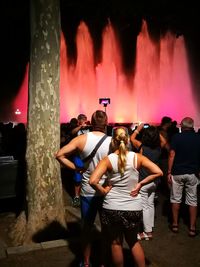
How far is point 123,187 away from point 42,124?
225 centimetres

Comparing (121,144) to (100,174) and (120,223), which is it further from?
(120,223)

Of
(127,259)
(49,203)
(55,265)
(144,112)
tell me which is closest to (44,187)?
(49,203)

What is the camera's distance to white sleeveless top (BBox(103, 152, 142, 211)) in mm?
4016

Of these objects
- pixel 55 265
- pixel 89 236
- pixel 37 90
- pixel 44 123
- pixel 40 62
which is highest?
pixel 40 62

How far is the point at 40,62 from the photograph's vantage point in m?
5.88

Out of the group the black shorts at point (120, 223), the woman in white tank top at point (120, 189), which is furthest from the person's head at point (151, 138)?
the black shorts at point (120, 223)

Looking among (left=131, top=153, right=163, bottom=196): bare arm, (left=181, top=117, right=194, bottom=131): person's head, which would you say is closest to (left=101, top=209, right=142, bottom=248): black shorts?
(left=131, top=153, right=163, bottom=196): bare arm

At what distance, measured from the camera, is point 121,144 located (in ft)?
13.1

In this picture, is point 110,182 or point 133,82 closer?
point 110,182

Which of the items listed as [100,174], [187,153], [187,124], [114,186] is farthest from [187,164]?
[100,174]

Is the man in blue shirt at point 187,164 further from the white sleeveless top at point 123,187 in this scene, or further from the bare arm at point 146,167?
the white sleeveless top at point 123,187

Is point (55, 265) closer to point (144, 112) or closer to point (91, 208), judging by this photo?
point (91, 208)

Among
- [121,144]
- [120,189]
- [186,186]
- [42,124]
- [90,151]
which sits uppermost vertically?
[42,124]

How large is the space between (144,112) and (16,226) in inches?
1114
